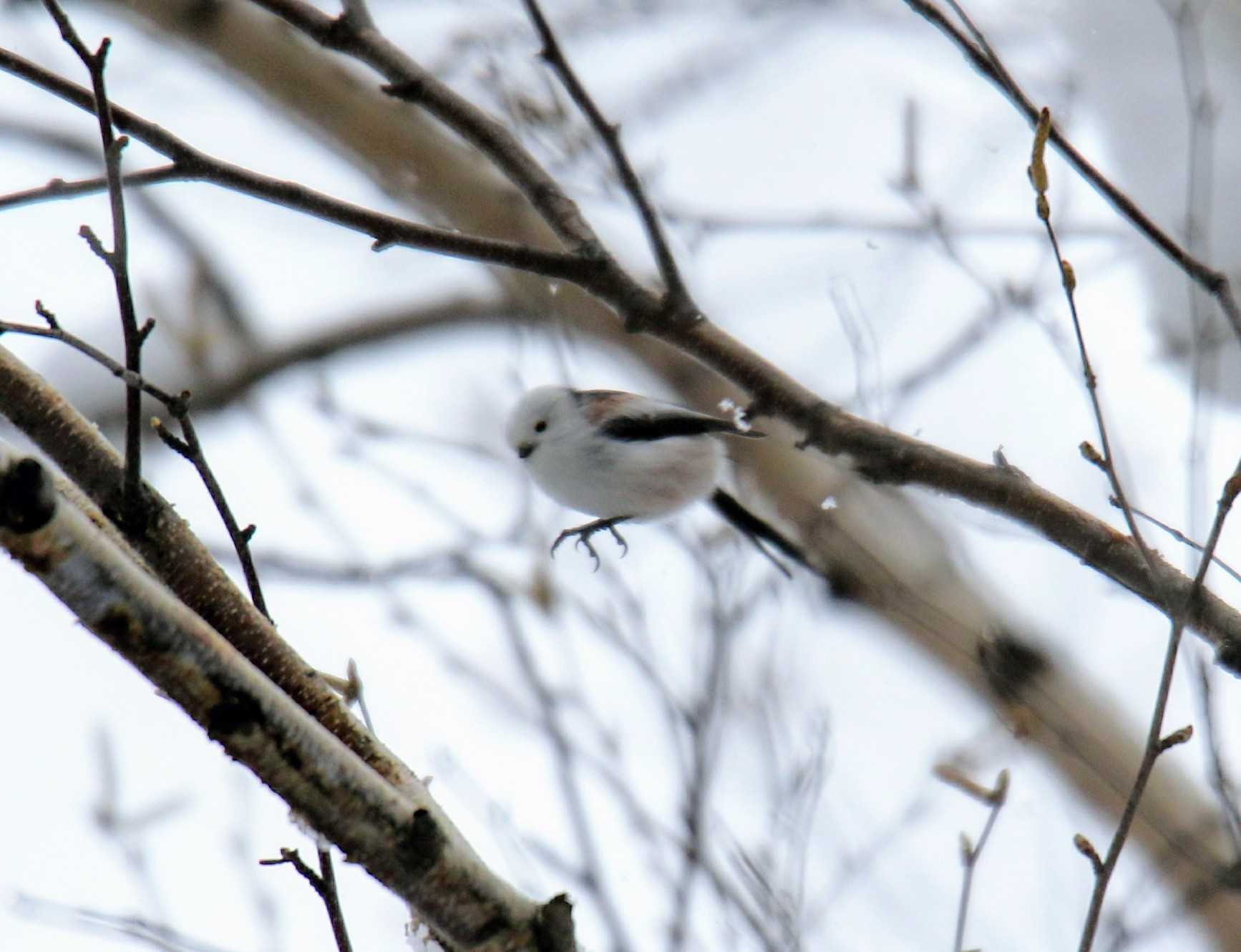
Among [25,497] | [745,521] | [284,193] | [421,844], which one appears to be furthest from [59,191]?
[745,521]

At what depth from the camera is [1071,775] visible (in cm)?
327

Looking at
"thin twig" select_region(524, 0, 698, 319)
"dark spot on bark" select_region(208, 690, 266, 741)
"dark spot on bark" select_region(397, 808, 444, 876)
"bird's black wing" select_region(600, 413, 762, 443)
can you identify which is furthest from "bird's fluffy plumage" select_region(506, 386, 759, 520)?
"dark spot on bark" select_region(208, 690, 266, 741)

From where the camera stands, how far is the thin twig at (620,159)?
1.20 metres

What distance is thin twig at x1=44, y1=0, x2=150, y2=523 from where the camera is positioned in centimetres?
93

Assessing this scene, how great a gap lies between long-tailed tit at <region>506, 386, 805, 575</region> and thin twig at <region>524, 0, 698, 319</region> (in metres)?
0.60

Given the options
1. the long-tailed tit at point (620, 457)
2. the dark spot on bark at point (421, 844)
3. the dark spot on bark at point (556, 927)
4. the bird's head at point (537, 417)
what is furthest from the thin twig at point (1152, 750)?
the bird's head at point (537, 417)

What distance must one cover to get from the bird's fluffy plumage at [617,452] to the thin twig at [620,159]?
0.62 meters

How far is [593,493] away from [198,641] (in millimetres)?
1245

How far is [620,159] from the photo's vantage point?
1.26 metres

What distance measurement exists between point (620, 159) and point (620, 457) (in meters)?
0.92

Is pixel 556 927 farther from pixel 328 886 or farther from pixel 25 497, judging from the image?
pixel 25 497

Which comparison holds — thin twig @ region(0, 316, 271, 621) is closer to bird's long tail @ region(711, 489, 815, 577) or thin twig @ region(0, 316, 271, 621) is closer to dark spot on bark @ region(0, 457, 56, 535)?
dark spot on bark @ region(0, 457, 56, 535)

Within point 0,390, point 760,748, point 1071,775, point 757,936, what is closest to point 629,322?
point 0,390

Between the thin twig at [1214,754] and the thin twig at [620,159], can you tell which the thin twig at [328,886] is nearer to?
the thin twig at [620,159]
